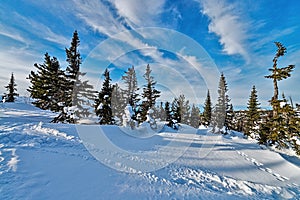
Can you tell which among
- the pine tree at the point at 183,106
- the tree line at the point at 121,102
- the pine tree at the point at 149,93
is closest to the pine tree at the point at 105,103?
the tree line at the point at 121,102

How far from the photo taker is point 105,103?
64.7ft

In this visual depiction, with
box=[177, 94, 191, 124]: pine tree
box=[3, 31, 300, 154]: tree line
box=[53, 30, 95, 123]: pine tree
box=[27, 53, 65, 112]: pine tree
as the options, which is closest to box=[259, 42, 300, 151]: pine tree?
box=[3, 31, 300, 154]: tree line

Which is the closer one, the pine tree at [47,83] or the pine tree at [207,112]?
the pine tree at [47,83]

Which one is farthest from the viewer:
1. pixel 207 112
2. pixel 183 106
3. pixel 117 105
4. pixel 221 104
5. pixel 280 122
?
pixel 207 112

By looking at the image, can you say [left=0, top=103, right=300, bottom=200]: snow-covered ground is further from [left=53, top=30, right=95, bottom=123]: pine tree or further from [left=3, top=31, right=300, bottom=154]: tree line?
[left=53, top=30, right=95, bottom=123]: pine tree

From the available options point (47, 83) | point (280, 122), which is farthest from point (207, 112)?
point (47, 83)

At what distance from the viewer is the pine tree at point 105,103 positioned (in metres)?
19.3

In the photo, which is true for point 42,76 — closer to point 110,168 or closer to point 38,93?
point 38,93

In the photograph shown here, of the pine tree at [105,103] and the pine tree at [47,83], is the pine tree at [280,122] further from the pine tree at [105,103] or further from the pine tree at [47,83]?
the pine tree at [47,83]

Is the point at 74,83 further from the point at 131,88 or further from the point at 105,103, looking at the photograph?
the point at 131,88

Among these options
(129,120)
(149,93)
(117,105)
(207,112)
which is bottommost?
(129,120)

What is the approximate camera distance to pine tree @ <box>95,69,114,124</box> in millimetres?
19344

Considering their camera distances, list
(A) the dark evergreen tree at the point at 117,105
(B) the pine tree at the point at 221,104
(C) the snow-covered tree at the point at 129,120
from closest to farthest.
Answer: (C) the snow-covered tree at the point at 129,120
(A) the dark evergreen tree at the point at 117,105
(B) the pine tree at the point at 221,104

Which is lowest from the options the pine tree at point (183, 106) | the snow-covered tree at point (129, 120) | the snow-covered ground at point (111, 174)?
the snow-covered ground at point (111, 174)
